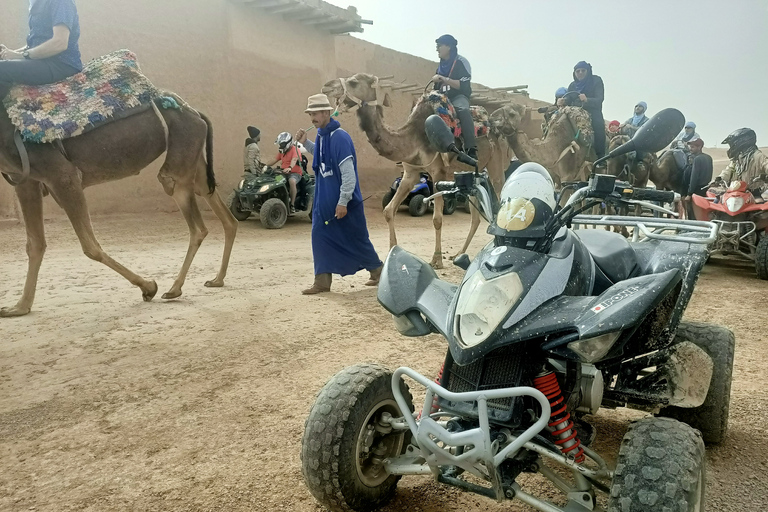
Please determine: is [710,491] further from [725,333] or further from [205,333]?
[205,333]

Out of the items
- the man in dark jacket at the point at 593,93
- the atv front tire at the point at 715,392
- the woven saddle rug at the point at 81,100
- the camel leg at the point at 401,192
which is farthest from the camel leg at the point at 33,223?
the man in dark jacket at the point at 593,93

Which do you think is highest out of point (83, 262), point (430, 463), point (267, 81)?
point (267, 81)

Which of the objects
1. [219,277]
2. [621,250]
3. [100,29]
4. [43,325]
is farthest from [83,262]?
[621,250]

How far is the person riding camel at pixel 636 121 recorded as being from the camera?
13.2m

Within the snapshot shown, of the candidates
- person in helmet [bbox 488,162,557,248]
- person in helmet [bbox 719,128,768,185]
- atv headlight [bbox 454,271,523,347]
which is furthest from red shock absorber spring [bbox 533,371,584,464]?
person in helmet [bbox 719,128,768,185]

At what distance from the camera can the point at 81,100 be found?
5551 millimetres

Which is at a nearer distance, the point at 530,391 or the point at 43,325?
the point at 530,391

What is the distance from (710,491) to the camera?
8.47 ft

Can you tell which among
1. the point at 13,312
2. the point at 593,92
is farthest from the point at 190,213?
the point at 593,92

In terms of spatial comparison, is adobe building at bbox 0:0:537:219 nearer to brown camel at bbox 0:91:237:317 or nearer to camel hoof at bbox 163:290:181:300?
brown camel at bbox 0:91:237:317

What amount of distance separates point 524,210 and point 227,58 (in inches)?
516

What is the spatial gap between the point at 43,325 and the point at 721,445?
5091 millimetres

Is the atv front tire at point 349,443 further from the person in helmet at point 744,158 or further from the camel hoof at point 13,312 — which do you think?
the person in helmet at point 744,158

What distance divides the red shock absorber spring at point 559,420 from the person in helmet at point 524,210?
1.60 feet
